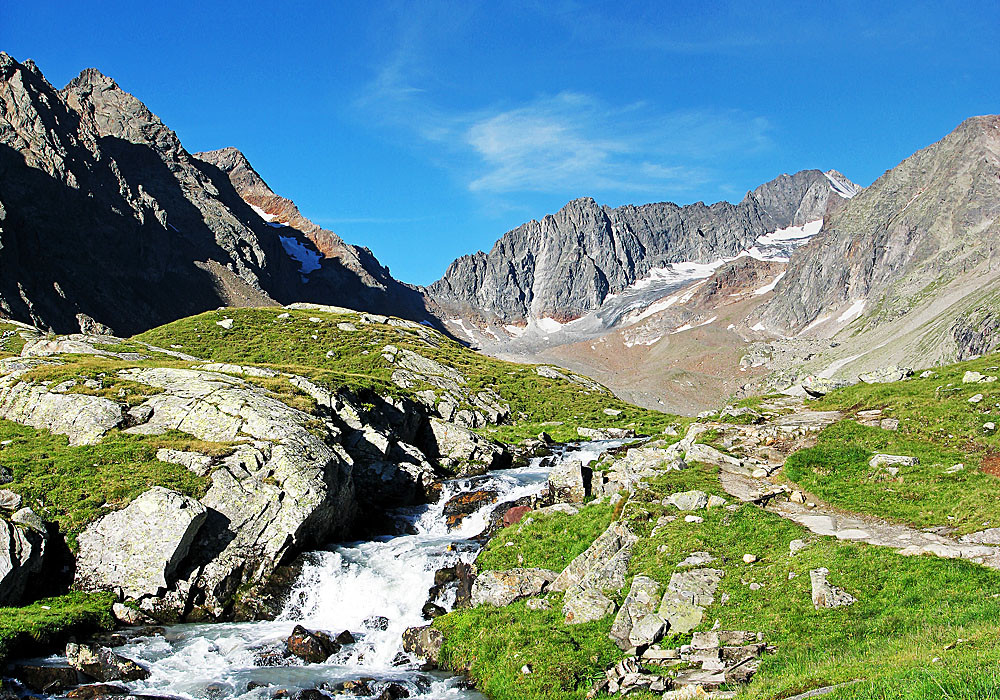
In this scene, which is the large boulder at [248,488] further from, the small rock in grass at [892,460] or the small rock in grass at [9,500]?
the small rock in grass at [892,460]

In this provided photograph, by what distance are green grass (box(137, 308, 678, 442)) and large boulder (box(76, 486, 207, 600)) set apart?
119 feet

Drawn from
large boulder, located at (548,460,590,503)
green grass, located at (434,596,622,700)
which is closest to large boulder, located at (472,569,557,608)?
green grass, located at (434,596,622,700)

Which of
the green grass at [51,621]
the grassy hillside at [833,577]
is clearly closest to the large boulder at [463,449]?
the grassy hillside at [833,577]

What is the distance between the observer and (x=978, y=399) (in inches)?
1447

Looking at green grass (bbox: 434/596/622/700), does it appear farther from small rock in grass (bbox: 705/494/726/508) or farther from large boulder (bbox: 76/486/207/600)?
large boulder (bbox: 76/486/207/600)

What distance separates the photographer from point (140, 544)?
3359 cm

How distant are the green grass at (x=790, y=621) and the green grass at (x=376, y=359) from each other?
135 feet

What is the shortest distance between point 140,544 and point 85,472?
791 cm

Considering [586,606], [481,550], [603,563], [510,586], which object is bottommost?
[586,606]

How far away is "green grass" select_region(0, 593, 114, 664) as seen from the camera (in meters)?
26.5

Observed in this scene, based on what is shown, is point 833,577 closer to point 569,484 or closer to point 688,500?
point 688,500

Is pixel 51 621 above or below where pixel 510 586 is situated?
below

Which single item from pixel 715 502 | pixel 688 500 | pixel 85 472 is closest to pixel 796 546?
pixel 715 502

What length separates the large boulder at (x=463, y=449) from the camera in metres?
63.0
